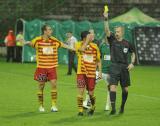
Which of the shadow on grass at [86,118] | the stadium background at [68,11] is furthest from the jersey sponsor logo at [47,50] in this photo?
the stadium background at [68,11]

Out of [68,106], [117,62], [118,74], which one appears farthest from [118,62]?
[68,106]

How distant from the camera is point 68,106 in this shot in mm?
18062

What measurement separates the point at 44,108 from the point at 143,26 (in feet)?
79.8

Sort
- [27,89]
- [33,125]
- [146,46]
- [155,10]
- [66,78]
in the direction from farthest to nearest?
1. [155,10]
2. [146,46]
3. [66,78]
4. [27,89]
5. [33,125]

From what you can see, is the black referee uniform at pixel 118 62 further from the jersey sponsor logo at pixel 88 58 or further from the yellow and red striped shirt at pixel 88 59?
→ the jersey sponsor logo at pixel 88 58

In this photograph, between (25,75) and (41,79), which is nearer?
(41,79)

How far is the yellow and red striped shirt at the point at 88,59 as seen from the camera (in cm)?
1594

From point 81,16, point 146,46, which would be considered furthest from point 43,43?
point 81,16

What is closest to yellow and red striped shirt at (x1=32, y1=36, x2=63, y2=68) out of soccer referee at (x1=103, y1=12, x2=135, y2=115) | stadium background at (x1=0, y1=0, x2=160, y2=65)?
soccer referee at (x1=103, y1=12, x2=135, y2=115)

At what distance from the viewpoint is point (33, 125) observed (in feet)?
47.0

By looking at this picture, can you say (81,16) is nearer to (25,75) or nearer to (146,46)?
(146,46)

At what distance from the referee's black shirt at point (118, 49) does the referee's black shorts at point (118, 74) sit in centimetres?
11

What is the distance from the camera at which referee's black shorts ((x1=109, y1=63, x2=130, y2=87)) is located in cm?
1602

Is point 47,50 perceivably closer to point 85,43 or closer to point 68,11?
point 85,43
